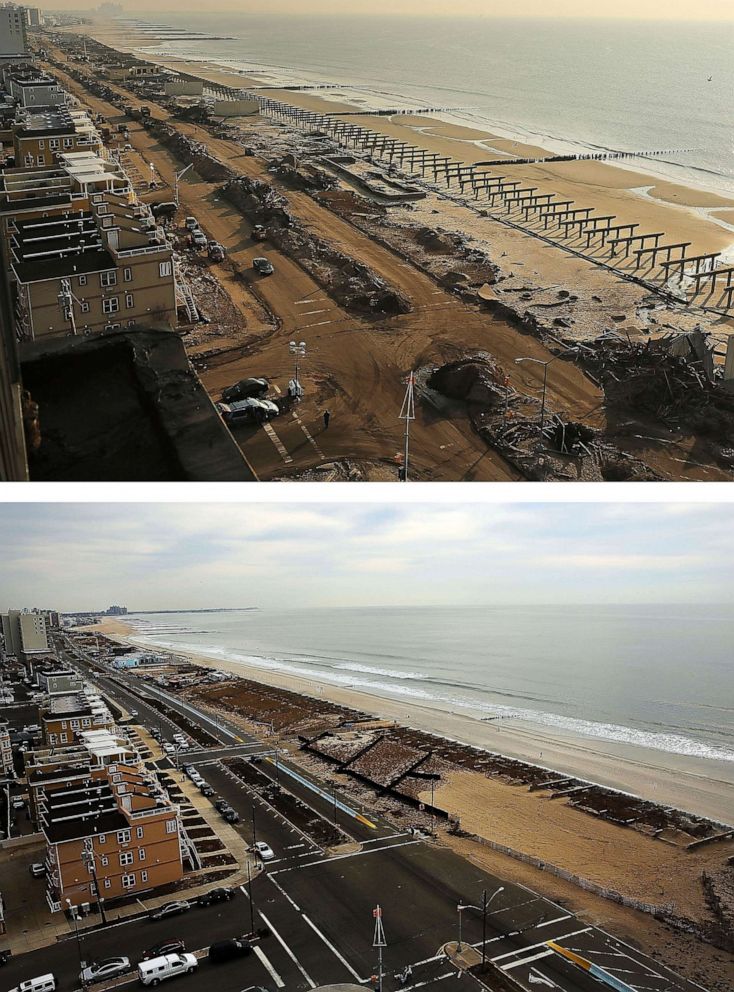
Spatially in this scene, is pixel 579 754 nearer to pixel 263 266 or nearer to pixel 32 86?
pixel 263 266

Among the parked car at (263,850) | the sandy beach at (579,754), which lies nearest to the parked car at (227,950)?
the parked car at (263,850)

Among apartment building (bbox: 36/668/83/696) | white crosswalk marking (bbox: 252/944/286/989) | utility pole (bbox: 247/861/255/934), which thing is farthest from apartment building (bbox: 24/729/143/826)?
white crosswalk marking (bbox: 252/944/286/989)

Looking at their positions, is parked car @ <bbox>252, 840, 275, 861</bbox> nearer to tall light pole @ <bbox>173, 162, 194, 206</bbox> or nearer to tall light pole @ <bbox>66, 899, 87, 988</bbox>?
tall light pole @ <bbox>66, 899, 87, 988</bbox>

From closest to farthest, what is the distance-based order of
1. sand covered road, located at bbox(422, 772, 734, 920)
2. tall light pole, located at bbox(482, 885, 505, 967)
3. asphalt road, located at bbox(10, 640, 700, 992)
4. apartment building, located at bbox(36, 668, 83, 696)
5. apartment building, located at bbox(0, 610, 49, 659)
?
asphalt road, located at bbox(10, 640, 700, 992) < tall light pole, located at bbox(482, 885, 505, 967) < sand covered road, located at bbox(422, 772, 734, 920) < apartment building, located at bbox(0, 610, 49, 659) < apartment building, located at bbox(36, 668, 83, 696)

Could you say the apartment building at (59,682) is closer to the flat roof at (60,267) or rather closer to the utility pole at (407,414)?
the flat roof at (60,267)

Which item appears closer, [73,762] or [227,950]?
[227,950]

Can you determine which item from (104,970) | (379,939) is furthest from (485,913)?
(104,970)
